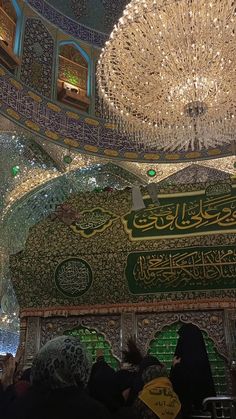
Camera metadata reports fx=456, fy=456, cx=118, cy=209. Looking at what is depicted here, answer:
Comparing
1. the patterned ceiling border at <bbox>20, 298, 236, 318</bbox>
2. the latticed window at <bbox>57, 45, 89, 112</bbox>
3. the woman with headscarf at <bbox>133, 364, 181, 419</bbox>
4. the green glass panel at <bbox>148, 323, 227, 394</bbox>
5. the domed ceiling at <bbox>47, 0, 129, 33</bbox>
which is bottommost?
the woman with headscarf at <bbox>133, 364, 181, 419</bbox>

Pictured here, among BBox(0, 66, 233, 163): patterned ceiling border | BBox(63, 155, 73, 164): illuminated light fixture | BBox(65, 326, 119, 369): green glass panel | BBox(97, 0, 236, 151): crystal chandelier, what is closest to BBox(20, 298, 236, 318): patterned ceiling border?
BBox(65, 326, 119, 369): green glass panel

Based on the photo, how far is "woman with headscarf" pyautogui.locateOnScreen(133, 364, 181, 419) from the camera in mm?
1746

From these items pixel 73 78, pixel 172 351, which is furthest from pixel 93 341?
pixel 73 78

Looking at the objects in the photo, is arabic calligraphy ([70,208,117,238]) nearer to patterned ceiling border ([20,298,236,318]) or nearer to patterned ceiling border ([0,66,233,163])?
patterned ceiling border ([20,298,236,318])

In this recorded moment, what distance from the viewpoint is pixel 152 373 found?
6.27 ft

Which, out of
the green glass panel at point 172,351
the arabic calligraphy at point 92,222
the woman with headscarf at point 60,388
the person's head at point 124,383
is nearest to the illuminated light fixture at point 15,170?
the arabic calligraphy at point 92,222

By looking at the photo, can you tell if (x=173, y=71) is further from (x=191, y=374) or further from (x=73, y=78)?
(x=73, y=78)

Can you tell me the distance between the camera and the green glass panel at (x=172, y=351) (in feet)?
14.1

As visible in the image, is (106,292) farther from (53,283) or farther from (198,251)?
(198,251)

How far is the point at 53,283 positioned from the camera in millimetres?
4793

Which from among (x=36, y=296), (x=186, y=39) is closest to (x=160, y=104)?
(x=186, y=39)

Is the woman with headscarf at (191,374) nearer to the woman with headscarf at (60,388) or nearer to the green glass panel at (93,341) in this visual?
the green glass panel at (93,341)

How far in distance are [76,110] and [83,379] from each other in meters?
5.98

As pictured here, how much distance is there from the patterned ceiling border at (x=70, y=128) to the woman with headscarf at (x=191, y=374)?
3.69 metres
